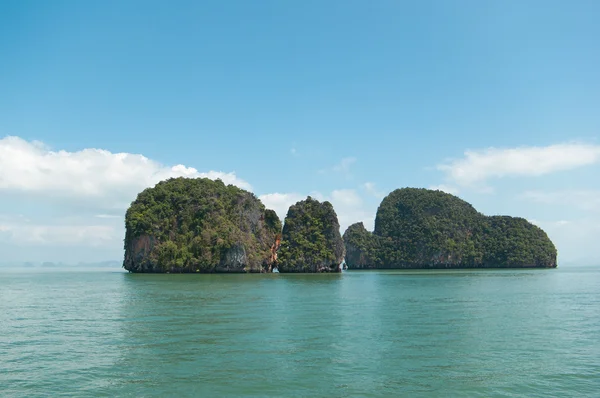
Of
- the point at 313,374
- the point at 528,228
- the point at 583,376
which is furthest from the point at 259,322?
the point at 528,228

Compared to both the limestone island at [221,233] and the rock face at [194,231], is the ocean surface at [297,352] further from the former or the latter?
the limestone island at [221,233]

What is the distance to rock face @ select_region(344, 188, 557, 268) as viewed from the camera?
157m

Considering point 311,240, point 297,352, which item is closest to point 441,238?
point 311,240

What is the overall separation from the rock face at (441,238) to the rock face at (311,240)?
207 ft

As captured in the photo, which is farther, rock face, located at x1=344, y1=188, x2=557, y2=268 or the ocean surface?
rock face, located at x1=344, y1=188, x2=557, y2=268

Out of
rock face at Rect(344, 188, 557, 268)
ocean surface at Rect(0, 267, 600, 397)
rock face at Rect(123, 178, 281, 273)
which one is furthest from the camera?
rock face at Rect(344, 188, 557, 268)

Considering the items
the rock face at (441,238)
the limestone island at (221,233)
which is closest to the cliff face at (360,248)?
the rock face at (441,238)

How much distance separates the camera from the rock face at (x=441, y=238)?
516 feet

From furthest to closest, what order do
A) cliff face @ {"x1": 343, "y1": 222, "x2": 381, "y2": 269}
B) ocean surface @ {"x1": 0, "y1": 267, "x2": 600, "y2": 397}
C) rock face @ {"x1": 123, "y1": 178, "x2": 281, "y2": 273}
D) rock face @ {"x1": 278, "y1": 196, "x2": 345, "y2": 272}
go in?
1. cliff face @ {"x1": 343, "y1": 222, "x2": 381, "y2": 269}
2. rock face @ {"x1": 278, "y1": 196, "x2": 345, "y2": 272}
3. rock face @ {"x1": 123, "y1": 178, "x2": 281, "y2": 273}
4. ocean surface @ {"x1": 0, "y1": 267, "x2": 600, "y2": 397}

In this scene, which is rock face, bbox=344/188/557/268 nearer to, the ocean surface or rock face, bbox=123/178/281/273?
rock face, bbox=123/178/281/273

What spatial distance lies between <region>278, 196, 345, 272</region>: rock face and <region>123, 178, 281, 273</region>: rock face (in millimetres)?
5345

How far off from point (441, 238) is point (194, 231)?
92640mm

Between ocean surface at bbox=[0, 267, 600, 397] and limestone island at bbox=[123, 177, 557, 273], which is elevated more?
limestone island at bbox=[123, 177, 557, 273]

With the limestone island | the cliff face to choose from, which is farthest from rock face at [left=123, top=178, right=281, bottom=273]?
the cliff face
